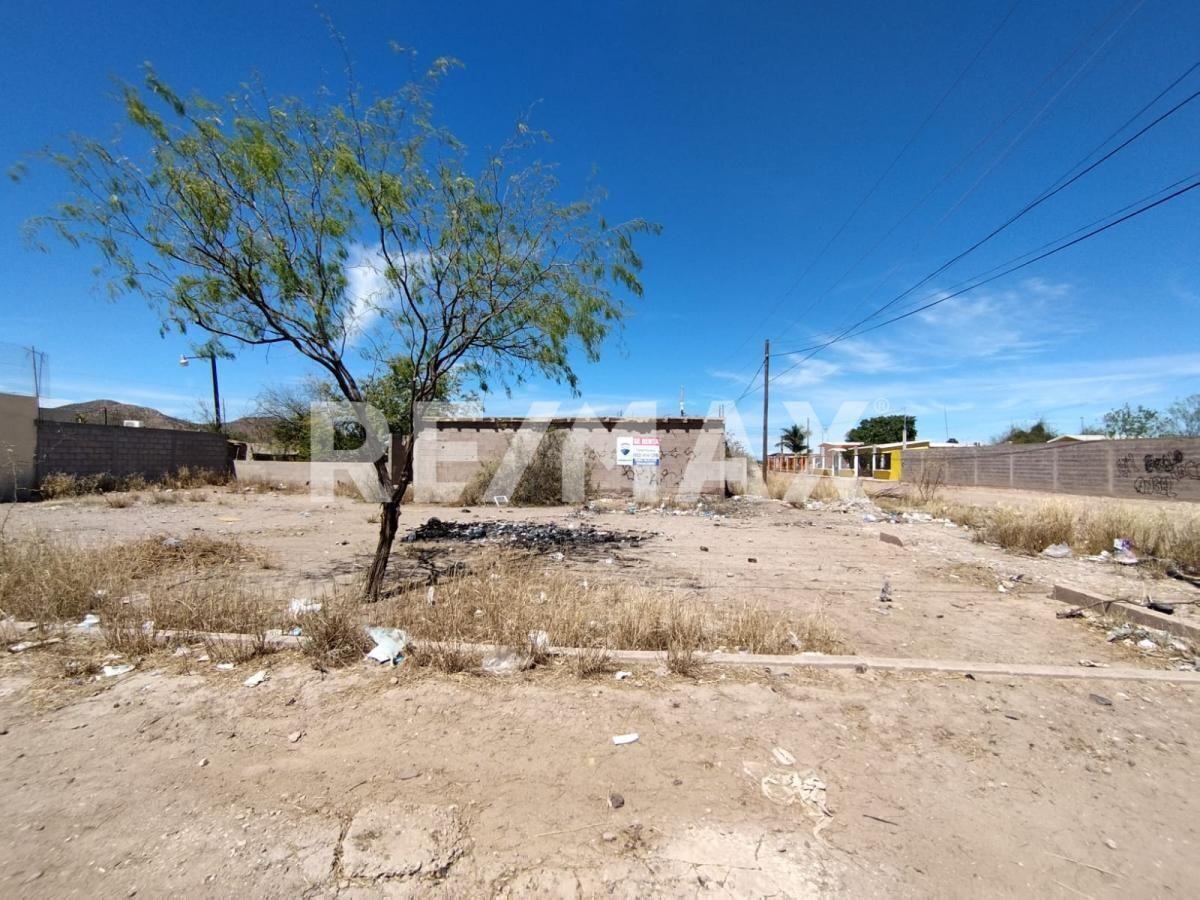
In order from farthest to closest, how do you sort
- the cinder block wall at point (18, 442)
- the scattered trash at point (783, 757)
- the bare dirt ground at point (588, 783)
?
the cinder block wall at point (18, 442) → the scattered trash at point (783, 757) → the bare dirt ground at point (588, 783)

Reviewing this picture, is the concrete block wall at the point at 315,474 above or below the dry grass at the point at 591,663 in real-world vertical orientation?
above

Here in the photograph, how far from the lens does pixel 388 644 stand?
338 cm

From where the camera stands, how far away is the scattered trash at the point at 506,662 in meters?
3.21

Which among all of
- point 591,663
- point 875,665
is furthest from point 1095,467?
point 591,663

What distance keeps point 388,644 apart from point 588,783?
176 centimetres

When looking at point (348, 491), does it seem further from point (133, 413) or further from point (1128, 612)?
point (133, 413)

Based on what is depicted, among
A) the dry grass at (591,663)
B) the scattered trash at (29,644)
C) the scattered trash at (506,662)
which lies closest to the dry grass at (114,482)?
the scattered trash at (29,644)

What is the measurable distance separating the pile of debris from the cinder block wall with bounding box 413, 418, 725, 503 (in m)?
5.66

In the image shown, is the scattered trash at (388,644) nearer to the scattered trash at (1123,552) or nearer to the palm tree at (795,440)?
the scattered trash at (1123,552)

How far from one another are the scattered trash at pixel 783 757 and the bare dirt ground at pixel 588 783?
13 mm

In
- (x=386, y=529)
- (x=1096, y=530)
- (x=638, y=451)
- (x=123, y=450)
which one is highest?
(x=638, y=451)

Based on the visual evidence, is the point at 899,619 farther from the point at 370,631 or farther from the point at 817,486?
the point at 817,486

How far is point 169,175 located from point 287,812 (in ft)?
17.9

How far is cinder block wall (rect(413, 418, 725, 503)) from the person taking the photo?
52.8ft
